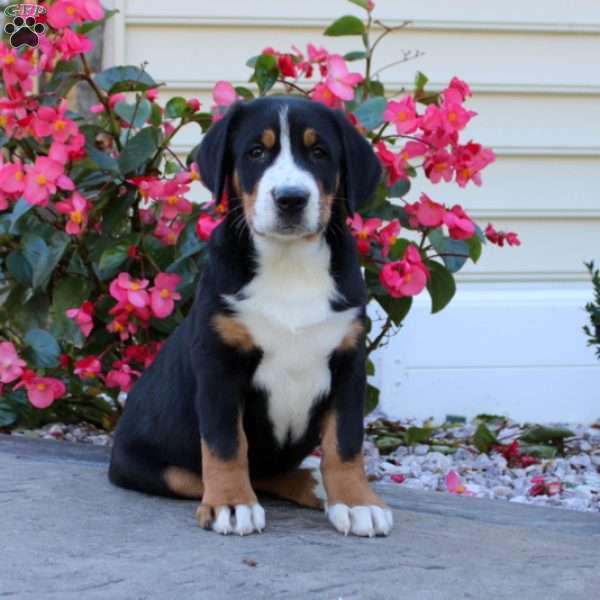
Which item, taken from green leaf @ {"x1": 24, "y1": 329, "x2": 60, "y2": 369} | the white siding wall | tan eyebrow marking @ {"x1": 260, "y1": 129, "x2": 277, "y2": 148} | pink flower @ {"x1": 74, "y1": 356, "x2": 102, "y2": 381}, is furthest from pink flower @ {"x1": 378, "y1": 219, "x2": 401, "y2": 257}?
the white siding wall

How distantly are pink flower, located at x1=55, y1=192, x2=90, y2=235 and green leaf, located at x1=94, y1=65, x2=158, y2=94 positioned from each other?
0.47 m

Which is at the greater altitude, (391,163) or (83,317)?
(391,163)

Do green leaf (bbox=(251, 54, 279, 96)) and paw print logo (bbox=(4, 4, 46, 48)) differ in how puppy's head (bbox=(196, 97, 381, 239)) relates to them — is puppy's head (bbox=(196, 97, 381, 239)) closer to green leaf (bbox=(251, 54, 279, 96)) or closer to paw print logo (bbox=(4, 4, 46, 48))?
green leaf (bbox=(251, 54, 279, 96))

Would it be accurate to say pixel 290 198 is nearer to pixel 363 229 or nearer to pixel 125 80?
pixel 363 229

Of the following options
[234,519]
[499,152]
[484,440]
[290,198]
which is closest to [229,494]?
[234,519]

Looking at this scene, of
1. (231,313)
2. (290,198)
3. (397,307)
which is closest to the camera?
(290,198)

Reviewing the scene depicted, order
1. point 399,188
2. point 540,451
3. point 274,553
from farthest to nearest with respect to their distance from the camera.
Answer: point 540,451
point 399,188
point 274,553

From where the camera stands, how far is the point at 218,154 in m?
3.29

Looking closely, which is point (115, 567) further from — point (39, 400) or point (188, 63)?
point (188, 63)

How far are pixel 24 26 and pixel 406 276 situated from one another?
5.93ft

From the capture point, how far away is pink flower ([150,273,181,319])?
158 inches

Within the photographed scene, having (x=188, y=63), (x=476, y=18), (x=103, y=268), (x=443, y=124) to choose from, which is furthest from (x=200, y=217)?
(x=476, y=18)

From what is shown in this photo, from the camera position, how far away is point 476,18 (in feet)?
19.5

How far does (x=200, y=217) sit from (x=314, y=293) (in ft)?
3.00
